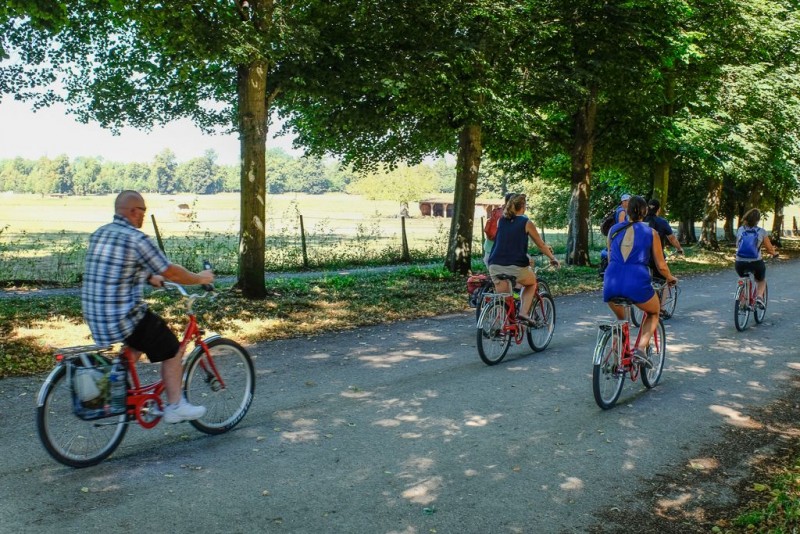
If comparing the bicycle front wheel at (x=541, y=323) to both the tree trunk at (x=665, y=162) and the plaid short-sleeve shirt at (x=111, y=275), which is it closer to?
the plaid short-sleeve shirt at (x=111, y=275)

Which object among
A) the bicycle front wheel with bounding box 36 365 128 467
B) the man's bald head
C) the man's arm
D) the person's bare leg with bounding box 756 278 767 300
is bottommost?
the bicycle front wheel with bounding box 36 365 128 467

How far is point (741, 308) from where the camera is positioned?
40.2 feet

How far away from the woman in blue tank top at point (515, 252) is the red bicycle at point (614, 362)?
1871mm

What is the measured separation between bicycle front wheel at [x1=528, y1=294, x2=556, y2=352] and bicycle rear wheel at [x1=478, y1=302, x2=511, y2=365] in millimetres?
611

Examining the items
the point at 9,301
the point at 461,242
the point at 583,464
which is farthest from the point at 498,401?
the point at 461,242

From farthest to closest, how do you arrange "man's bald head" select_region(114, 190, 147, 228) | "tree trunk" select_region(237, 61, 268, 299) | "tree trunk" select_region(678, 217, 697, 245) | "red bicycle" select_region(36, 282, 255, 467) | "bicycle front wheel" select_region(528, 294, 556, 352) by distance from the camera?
"tree trunk" select_region(678, 217, 697, 245)
"tree trunk" select_region(237, 61, 268, 299)
"bicycle front wheel" select_region(528, 294, 556, 352)
"man's bald head" select_region(114, 190, 147, 228)
"red bicycle" select_region(36, 282, 255, 467)

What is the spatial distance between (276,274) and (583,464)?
1601 centimetres

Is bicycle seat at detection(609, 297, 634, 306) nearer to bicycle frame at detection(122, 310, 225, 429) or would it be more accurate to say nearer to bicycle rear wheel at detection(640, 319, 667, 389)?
bicycle rear wheel at detection(640, 319, 667, 389)

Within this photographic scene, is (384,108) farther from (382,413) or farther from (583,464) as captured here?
(583,464)

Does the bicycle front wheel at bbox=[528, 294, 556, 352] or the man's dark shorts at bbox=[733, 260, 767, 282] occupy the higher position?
the man's dark shorts at bbox=[733, 260, 767, 282]

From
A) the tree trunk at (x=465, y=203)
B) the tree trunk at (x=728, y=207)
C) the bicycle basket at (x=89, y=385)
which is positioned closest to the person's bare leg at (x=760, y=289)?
the tree trunk at (x=465, y=203)

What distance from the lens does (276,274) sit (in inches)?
824

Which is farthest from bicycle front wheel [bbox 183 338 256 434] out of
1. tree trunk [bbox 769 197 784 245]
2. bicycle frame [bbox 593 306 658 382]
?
tree trunk [bbox 769 197 784 245]

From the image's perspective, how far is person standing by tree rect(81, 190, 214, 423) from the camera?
17.8ft
